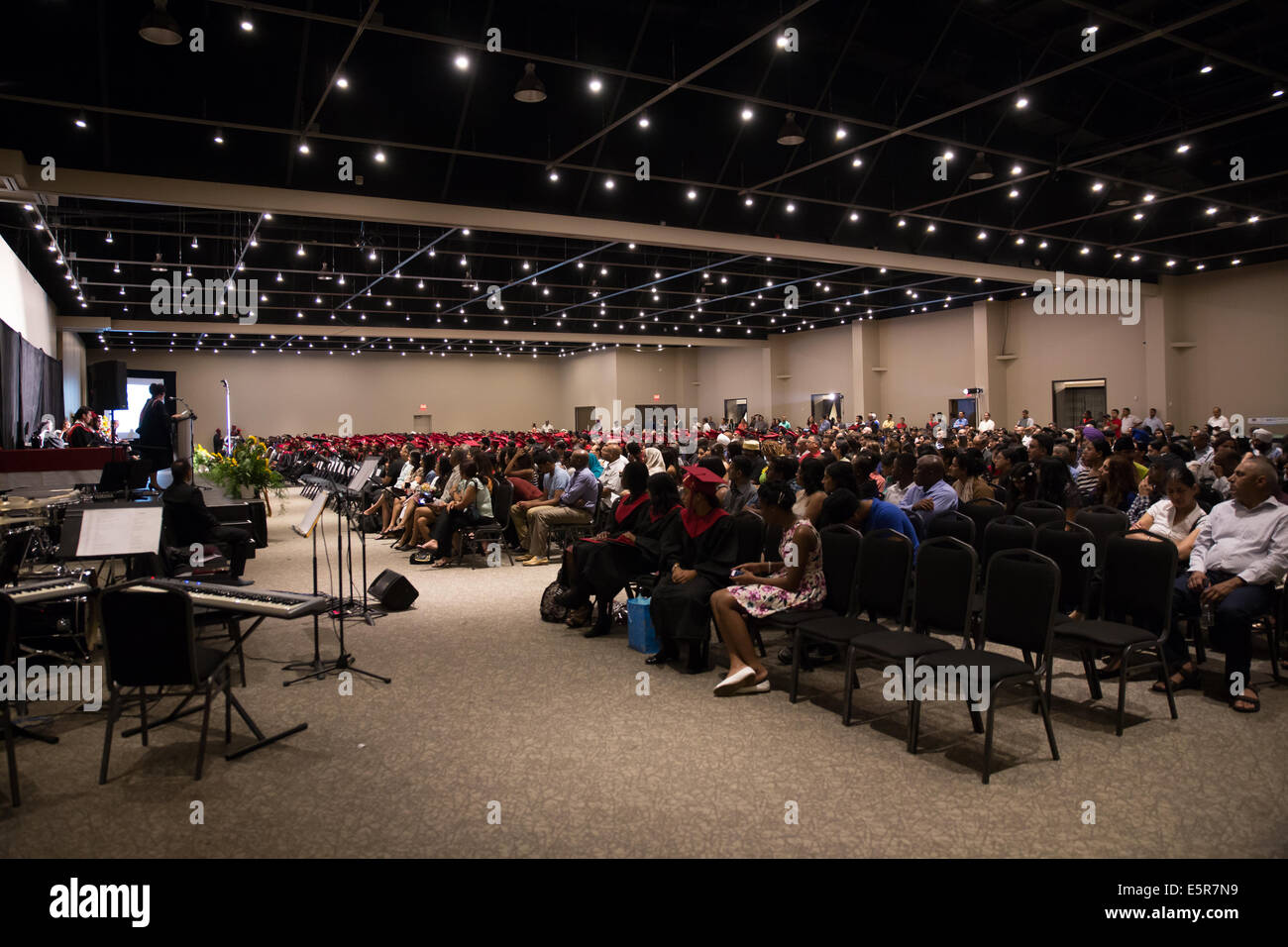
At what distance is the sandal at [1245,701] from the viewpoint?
4.08 meters

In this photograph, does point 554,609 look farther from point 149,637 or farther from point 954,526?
point 149,637

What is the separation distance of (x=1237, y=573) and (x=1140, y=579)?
700mm

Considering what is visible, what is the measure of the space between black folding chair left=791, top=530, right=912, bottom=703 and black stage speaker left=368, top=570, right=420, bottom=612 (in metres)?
4.00

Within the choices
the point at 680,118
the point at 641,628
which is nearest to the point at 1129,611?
the point at 641,628

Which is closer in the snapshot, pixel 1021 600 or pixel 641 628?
pixel 1021 600

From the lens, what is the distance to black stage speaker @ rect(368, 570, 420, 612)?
6945 millimetres

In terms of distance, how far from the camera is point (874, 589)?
4.42 meters

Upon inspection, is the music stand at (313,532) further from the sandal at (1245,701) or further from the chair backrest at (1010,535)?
the sandal at (1245,701)

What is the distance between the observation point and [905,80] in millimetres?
10016

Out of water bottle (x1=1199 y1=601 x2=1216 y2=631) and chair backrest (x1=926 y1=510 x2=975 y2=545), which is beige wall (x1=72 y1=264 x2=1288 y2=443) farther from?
chair backrest (x1=926 y1=510 x2=975 y2=545)

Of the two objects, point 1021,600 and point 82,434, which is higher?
point 82,434

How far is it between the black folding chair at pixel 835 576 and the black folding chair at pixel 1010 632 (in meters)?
0.81
